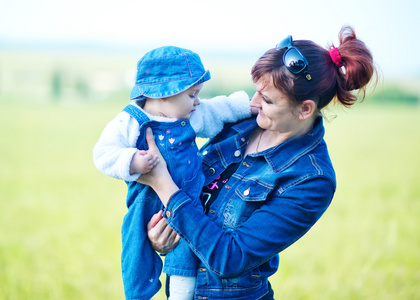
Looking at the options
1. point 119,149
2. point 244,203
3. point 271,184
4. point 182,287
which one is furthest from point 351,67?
point 182,287

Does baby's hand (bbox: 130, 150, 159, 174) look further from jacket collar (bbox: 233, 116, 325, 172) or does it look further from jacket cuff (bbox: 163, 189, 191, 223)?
jacket collar (bbox: 233, 116, 325, 172)

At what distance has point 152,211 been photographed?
1847 mm

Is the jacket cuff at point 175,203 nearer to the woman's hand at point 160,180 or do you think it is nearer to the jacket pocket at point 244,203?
the woman's hand at point 160,180

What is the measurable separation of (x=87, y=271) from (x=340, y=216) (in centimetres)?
445

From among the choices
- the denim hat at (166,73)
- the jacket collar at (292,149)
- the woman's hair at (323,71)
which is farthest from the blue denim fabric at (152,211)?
the woman's hair at (323,71)

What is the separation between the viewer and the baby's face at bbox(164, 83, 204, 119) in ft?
5.87

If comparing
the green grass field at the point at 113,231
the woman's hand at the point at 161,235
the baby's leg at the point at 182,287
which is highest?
the woman's hand at the point at 161,235

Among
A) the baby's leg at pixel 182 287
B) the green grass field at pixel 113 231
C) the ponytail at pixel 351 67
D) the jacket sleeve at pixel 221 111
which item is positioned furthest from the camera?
the green grass field at pixel 113 231

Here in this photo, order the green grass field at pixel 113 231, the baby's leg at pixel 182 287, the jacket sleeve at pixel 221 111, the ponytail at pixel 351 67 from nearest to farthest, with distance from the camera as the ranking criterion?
the ponytail at pixel 351 67
the baby's leg at pixel 182 287
the jacket sleeve at pixel 221 111
the green grass field at pixel 113 231

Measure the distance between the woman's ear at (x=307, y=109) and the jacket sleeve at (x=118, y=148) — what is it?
2.24 feet

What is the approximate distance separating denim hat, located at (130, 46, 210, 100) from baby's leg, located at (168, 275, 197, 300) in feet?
2.55

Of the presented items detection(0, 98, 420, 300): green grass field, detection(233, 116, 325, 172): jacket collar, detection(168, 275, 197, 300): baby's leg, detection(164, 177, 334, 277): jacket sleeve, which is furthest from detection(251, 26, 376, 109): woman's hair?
detection(168, 275, 197, 300): baby's leg

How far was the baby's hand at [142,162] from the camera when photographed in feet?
5.37

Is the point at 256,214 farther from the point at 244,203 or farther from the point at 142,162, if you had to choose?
the point at 142,162
